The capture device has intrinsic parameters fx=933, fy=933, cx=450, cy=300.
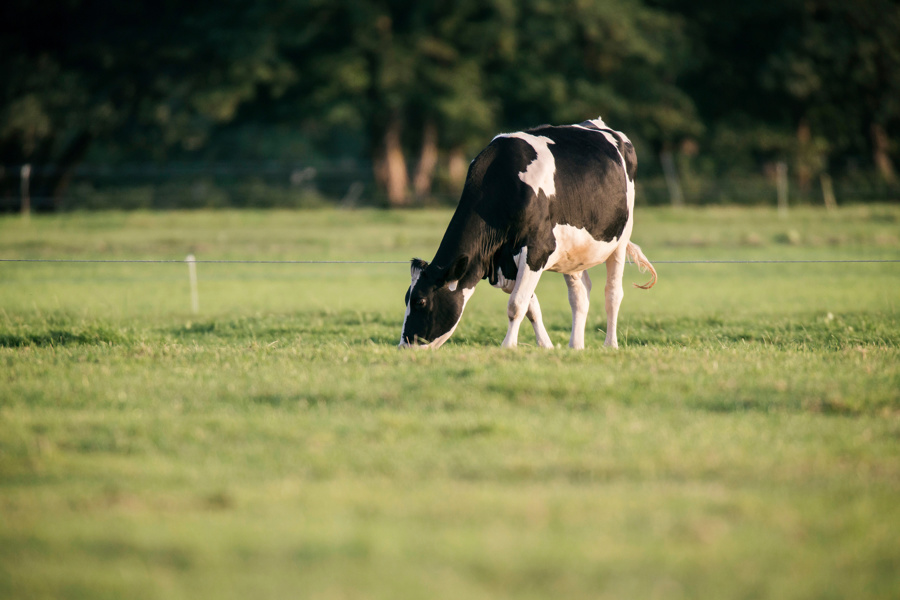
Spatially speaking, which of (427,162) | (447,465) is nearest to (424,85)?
(427,162)

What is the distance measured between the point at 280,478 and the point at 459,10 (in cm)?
4060

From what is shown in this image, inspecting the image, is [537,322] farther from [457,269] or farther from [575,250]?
[457,269]

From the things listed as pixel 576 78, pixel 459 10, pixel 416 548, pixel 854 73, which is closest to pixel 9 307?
pixel 416 548

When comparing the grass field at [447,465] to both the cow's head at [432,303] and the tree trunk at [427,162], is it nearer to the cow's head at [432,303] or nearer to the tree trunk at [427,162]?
the cow's head at [432,303]

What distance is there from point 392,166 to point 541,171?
36.1 m

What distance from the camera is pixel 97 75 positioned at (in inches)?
1763

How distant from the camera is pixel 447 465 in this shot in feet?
17.7

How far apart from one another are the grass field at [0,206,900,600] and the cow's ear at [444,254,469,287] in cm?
72

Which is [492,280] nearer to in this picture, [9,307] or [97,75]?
[9,307]

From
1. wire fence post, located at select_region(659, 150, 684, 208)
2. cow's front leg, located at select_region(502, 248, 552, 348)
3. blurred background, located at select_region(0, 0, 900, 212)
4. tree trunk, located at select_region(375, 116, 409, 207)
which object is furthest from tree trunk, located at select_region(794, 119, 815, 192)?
cow's front leg, located at select_region(502, 248, 552, 348)

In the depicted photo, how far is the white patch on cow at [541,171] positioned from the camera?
941cm

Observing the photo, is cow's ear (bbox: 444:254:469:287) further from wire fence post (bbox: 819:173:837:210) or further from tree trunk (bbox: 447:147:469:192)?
tree trunk (bbox: 447:147:469:192)

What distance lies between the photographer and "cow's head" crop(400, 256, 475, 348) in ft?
30.7

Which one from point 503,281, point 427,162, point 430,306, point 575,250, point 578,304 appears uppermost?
point 427,162
